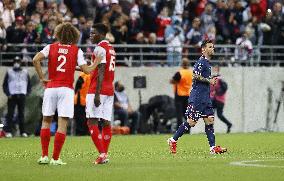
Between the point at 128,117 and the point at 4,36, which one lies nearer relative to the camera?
the point at 4,36

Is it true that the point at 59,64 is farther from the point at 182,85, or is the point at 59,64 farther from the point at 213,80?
the point at 182,85

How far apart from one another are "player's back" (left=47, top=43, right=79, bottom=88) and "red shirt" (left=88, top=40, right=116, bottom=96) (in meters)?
0.87

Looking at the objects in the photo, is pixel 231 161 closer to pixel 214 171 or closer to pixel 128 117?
pixel 214 171

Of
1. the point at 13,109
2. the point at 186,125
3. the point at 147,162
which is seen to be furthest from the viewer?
the point at 13,109

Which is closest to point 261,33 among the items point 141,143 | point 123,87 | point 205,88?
point 123,87

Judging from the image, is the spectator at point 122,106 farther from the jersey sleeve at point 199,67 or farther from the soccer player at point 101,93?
the soccer player at point 101,93

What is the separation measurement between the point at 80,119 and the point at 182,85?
3422 mm

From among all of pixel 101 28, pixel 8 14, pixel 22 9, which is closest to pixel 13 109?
pixel 8 14

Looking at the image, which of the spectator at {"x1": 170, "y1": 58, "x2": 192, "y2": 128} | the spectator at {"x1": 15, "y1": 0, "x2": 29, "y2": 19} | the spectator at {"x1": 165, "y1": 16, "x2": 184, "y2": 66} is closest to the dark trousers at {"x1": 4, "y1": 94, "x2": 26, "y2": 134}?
the spectator at {"x1": 15, "y1": 0, "x2": 29, "y2": 19}

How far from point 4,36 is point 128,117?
199 inches

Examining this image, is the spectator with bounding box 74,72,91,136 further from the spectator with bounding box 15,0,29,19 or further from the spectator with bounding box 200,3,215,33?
the spectator with bounding box 200,3,215,33

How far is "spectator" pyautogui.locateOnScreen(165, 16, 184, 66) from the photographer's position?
33.6 m

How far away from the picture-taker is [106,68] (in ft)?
60.4

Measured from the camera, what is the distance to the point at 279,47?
3506 cm
